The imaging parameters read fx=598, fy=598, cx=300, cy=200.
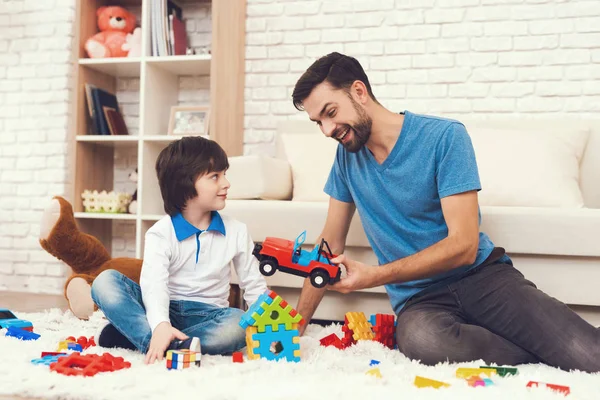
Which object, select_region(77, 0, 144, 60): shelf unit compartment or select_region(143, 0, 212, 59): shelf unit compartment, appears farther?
select_region(143, 0, 212, 59): shelf unit compartment

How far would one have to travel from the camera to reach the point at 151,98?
3.18 m

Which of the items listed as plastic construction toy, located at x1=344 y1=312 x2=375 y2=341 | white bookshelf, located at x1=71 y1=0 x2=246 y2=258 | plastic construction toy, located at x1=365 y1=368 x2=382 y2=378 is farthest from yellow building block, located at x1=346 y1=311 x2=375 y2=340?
white bookshelf, located at x1=71 y1=0 x2=246 y2=258

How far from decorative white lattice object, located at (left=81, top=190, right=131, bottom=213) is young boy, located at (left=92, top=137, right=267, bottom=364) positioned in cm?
156

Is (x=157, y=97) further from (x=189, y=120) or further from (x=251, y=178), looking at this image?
(x=251, y=178)

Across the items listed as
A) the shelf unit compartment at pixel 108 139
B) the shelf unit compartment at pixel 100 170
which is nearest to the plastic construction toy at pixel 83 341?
the shelf unit compartment at pixel 100 170

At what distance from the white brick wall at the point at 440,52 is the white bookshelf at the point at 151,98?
0.51 feet

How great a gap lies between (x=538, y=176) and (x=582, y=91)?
740mm

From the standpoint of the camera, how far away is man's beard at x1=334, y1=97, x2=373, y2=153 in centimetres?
160

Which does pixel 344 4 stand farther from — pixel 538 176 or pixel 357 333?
pixel 357 333

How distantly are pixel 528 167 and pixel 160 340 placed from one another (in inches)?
64.6

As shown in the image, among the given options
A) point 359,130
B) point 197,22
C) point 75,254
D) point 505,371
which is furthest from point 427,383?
point 197,22

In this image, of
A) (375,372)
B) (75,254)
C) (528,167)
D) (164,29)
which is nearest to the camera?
(375,372)

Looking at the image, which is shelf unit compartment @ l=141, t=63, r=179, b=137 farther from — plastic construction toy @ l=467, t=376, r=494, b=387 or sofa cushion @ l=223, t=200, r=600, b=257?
plastic construction toy @ l=467, t=376, r=494, b=387

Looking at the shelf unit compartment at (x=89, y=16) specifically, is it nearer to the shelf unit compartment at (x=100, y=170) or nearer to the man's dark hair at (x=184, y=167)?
the shelf unit compartment at (x=100, y=170)
